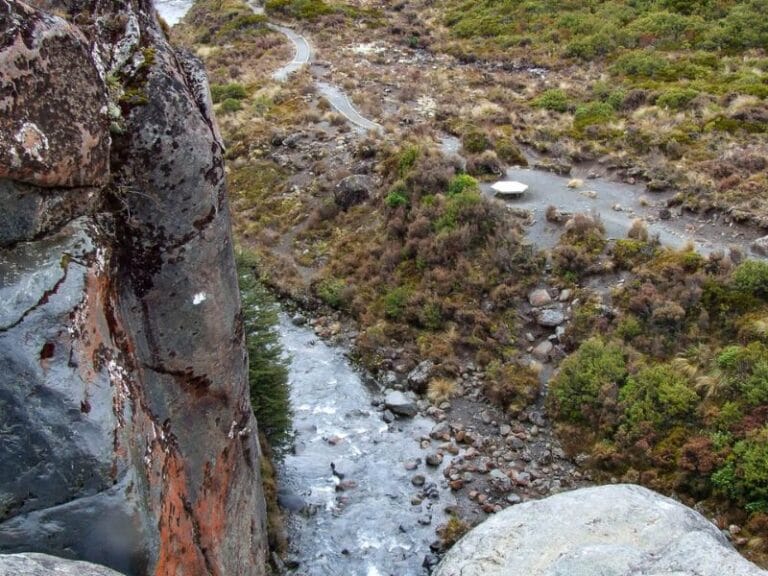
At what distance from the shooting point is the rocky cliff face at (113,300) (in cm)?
812

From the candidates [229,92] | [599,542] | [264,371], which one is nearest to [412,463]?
[264,371]

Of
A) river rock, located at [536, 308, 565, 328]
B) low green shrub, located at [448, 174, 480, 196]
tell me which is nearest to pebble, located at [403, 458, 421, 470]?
river rock, located at [536, 308, 565, 328]

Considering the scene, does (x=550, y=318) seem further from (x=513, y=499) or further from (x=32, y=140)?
(x=32, y=140)

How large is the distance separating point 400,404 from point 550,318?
629cm

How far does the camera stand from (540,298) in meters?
26.2

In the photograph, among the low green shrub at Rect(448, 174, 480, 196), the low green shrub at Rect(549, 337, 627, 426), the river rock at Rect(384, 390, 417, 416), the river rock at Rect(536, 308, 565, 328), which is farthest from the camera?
the low green shrub at Rect(448, 174, 480, 196)

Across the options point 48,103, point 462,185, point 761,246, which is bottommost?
point 761,246

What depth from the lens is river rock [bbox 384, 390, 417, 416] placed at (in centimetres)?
2352

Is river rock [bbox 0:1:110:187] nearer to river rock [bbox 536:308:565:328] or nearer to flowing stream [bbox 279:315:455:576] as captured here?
flowing stream [bbox 279:315:455:576]

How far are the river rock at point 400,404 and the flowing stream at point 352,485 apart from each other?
0.40 metres

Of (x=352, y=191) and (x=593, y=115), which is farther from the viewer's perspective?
(x=593, y=115)

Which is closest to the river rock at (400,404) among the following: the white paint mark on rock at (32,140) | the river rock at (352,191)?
the river rock at (352,191)

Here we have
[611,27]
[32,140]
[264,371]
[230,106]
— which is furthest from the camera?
[611,27]

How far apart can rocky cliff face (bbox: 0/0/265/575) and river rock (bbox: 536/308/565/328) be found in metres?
14.7
